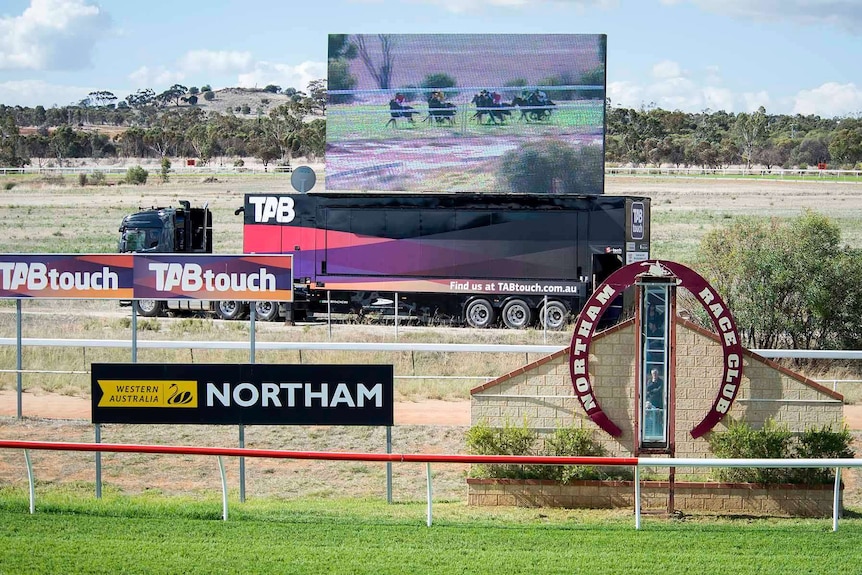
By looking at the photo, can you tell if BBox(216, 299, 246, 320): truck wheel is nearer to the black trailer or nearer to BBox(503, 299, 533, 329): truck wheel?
the black trailer

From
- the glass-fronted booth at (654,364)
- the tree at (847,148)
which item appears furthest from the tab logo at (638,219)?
the tree at (847,148)

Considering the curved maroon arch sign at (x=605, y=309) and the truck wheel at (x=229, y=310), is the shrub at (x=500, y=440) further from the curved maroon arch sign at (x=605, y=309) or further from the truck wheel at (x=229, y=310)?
the truck wheel at (x=229, y=310)

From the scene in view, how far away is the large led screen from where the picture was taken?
88.0 feet

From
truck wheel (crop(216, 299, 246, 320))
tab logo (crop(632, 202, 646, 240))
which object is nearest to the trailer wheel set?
tab logo (crop(632, 202, 646, 240))

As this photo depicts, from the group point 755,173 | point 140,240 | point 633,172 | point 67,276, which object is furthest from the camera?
point 755,173

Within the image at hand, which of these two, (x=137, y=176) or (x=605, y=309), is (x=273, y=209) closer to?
(x=605, y=309)

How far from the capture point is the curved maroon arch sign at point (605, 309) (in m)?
13.5

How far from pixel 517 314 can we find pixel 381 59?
693 centimetres

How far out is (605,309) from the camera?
1357 cm

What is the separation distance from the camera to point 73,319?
28.9m

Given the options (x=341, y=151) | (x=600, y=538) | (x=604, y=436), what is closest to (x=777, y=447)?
(x=604, y=436)

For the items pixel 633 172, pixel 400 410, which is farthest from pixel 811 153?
pixel 400 410

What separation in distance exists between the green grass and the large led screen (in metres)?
15.7

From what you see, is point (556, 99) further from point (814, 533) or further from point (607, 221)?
point (814, 533)
